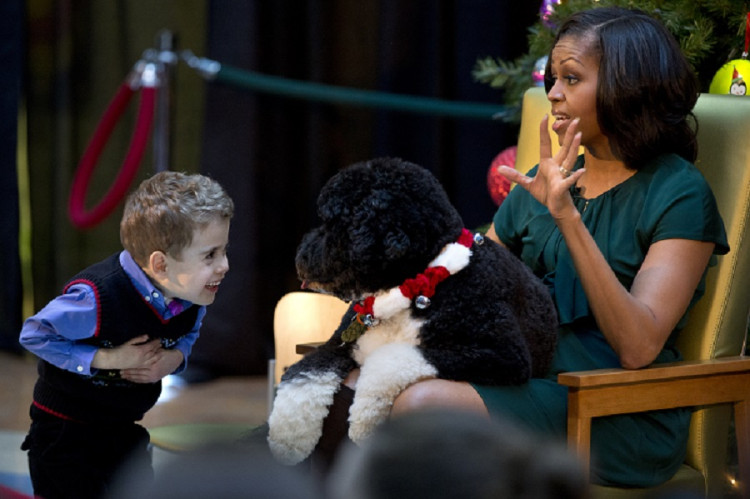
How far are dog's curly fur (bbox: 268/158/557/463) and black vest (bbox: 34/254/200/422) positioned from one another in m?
0.34

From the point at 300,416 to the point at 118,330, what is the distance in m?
0.40

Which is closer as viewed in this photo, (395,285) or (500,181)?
(395,285)

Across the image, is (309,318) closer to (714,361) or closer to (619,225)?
(619,225)

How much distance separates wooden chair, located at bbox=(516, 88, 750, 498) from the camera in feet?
5.62

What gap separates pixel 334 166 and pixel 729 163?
2248 mm

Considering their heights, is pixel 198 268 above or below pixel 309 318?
above

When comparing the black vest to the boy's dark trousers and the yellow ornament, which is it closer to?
the boy's dark trousers

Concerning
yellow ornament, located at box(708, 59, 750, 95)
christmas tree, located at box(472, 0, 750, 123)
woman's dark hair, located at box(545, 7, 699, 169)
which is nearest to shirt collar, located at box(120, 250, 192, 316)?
woman's dark hair, located at box(545, 7, 699, 169)

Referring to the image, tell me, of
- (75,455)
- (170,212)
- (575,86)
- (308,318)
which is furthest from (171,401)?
(575,86)

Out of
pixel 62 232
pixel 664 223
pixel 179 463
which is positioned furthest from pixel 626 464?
pixel 62 232

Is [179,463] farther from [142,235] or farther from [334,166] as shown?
[334,166]

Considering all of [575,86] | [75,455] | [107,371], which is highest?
[575,86]

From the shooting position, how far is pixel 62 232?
4.17 meters

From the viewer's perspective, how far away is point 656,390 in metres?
1.75
